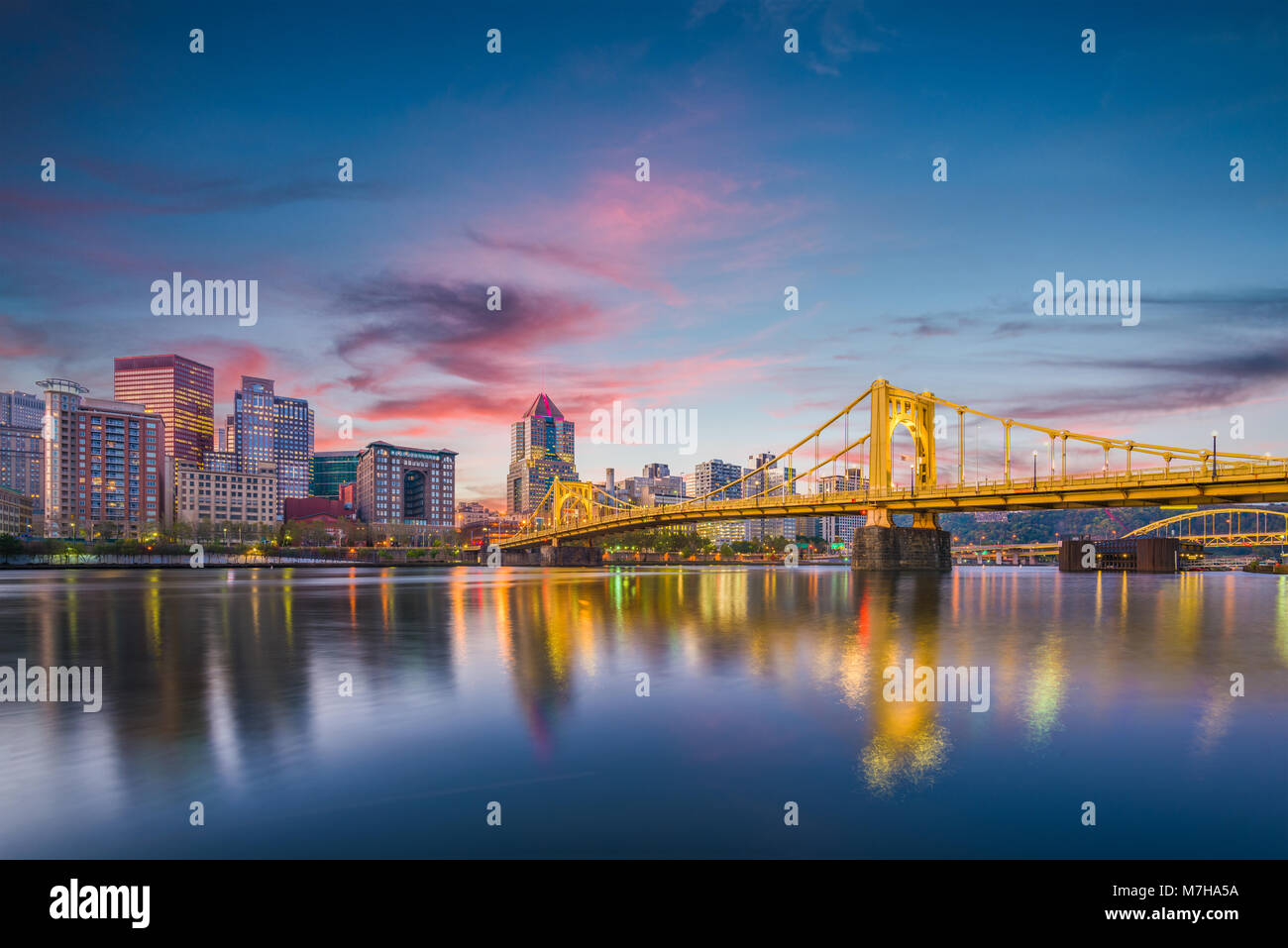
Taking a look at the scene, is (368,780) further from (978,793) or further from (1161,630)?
(1161,630)

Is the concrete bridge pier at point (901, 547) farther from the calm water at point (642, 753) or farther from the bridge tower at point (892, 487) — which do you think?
the calm water at point (642, 753)

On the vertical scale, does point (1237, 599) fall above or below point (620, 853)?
below

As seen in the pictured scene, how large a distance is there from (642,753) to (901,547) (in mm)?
76214

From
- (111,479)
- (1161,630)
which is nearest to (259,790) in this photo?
(1161,630)

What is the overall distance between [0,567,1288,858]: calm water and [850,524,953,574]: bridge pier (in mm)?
58016

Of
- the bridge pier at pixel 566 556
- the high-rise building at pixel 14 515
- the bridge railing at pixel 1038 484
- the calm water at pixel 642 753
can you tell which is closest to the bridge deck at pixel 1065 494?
the bridge railing at pixel 1038 484

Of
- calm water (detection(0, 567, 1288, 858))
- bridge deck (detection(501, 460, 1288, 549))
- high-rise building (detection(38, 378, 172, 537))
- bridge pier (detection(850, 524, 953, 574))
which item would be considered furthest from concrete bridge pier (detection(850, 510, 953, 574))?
high-rise building (detection(38, 378, 172, 537))

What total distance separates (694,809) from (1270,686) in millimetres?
14513

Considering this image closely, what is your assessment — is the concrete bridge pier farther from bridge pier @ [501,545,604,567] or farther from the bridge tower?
bridge pier @ [501,545,604,567]

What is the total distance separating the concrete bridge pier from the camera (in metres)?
78.4

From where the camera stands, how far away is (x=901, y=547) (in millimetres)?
79812

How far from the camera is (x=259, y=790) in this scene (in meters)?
8.09

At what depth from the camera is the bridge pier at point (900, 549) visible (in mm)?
78438

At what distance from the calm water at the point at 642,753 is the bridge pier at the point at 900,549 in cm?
5802
